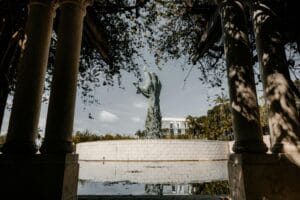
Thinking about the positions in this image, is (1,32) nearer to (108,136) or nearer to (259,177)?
(259,177)

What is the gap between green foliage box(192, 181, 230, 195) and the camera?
1120cm

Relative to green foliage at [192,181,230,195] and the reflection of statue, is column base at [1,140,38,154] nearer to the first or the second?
green foliage at [192,181,230,195]

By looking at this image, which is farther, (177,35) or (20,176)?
(177,35)

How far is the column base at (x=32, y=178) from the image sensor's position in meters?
5.31

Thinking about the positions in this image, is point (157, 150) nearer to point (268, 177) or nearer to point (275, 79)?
point (275, 79)

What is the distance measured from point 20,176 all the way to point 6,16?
619cm

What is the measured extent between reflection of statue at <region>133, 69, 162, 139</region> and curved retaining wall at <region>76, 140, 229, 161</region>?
22.8ft

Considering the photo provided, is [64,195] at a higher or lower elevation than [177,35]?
lower

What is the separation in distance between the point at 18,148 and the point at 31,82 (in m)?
1.74

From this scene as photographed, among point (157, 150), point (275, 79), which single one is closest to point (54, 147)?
point (275, 79)

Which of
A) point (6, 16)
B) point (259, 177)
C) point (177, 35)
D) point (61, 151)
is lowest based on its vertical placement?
point (259, 177)

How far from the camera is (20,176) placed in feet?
17.6

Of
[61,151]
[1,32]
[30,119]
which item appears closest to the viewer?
[61,151]

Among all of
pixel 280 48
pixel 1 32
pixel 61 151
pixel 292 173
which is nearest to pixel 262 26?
pixel 280 48
